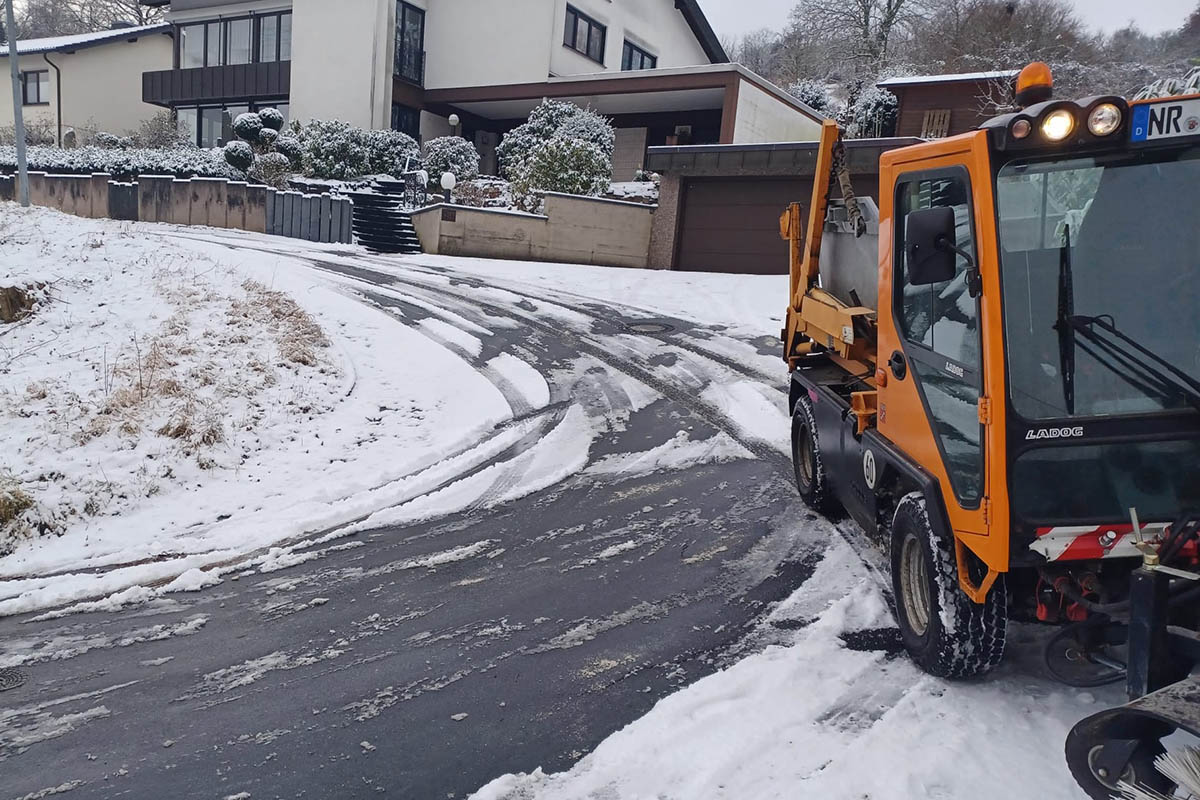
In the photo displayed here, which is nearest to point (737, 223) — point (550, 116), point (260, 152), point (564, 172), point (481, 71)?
point (564, 172)

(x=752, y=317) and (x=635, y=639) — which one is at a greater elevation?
(x=752, y=317)

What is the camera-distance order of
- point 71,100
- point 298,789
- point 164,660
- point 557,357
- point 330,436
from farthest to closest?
point 71,100 → point 557,357 → point 330,436 → point 164,660 → point 298,789

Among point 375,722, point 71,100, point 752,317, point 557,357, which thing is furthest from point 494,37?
point 375,722

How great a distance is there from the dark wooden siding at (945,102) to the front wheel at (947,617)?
24.3 meters

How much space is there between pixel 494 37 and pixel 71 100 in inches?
943

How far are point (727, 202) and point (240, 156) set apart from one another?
1510cm

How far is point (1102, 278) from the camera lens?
11.6 ft

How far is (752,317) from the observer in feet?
48.4

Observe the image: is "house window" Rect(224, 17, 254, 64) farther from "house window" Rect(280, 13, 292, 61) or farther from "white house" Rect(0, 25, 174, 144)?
"white house" Rect(0, 25, 174, 144)

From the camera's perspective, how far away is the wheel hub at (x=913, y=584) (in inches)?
167

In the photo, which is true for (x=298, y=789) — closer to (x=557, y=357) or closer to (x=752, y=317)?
(x=557, y=357)

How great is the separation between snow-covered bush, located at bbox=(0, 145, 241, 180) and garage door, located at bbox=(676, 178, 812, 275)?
14.2 metres

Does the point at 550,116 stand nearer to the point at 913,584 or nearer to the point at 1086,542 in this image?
the point at 913,584

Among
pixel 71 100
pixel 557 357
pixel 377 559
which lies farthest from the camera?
pixel 71 100
